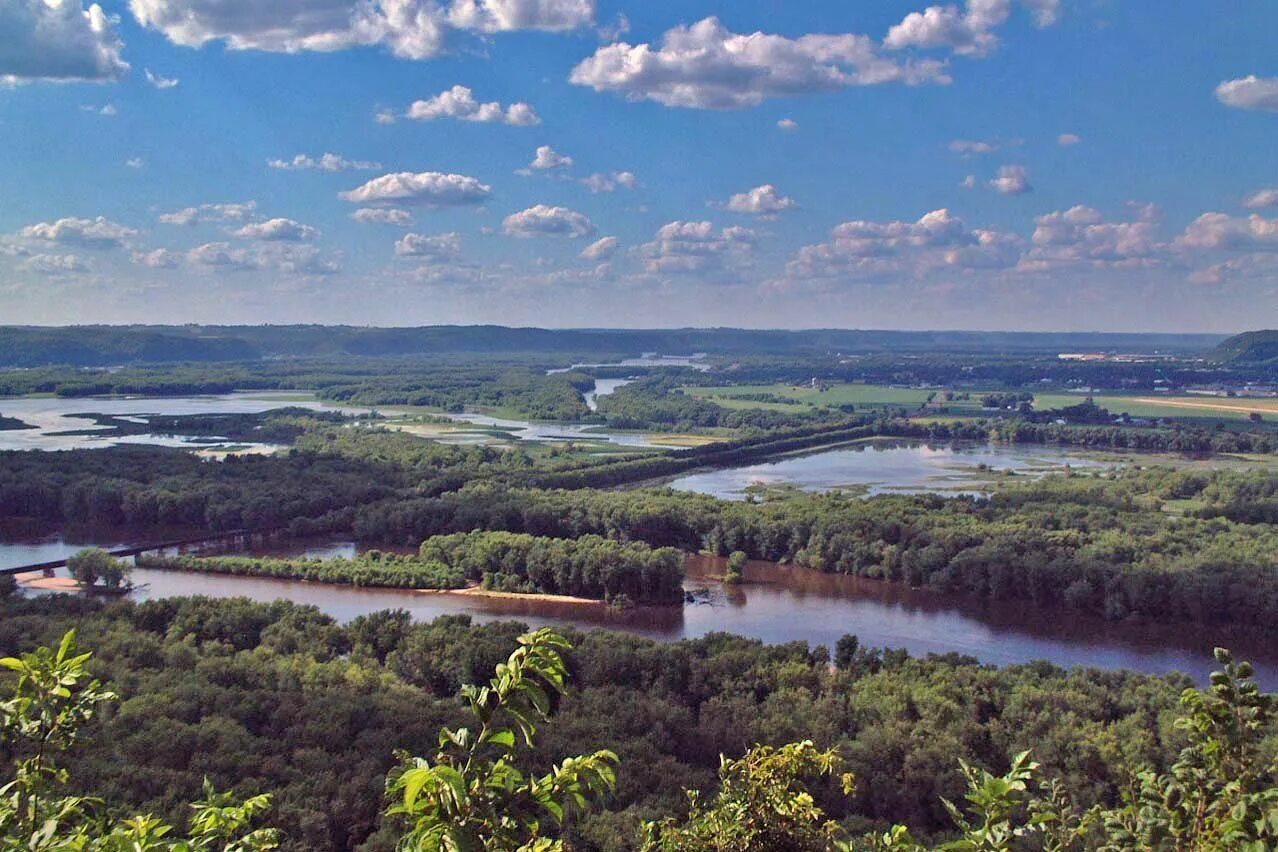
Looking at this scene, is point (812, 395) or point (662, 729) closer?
point (662, 729)

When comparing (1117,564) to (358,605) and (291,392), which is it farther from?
(291,392)

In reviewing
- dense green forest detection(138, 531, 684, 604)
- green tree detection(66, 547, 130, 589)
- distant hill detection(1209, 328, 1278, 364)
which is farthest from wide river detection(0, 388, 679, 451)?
distant hill detection(1209, 328, 1278, 364)

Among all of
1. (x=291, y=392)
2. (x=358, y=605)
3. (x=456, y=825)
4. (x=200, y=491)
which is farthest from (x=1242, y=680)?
(x=291, y=392)

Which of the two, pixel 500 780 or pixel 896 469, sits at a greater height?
pixel 500 780

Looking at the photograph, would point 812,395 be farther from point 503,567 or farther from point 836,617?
point 836,617

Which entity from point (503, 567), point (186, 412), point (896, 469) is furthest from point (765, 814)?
point (186, 412)

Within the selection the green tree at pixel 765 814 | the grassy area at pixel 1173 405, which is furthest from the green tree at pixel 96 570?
the grassy area at pixel 1173 405

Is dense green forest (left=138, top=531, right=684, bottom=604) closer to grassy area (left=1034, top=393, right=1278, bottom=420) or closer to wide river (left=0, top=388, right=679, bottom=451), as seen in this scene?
wide river (left=0, top=388, right=679, bottom=451)

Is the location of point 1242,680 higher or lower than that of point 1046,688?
higher
